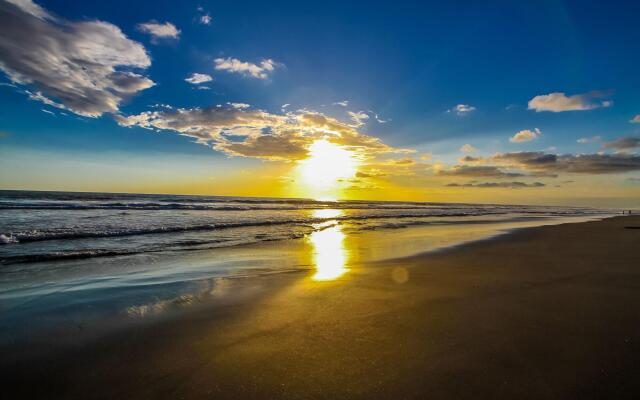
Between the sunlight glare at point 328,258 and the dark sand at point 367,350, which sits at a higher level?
the dark sand at point 367,350

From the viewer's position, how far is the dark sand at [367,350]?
111 inches

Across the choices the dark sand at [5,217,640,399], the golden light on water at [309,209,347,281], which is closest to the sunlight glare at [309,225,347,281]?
the golden light on water at [309,209,347,281]

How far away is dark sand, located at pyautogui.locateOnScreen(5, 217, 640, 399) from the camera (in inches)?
111

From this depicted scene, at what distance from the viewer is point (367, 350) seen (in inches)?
137

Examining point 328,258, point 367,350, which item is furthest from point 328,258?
point 367,350

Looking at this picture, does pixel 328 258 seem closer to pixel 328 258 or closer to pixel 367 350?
pixel 328 258

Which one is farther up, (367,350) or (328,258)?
(367,350)

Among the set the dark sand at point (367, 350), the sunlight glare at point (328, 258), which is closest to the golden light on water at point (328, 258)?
the sunlight glare at point (328, 258)

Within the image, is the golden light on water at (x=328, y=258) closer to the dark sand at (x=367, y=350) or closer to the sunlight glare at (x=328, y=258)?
the sunlight glare at (x=328, y=258)

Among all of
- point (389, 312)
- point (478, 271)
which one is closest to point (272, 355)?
point (389, 312)

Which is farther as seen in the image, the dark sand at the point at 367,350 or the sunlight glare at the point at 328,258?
the sunlight glare at the point at 328,258

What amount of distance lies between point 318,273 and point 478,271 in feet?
12.8

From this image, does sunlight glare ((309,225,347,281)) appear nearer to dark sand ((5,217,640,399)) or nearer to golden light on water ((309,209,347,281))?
golden light on water ((309,209,347,281))

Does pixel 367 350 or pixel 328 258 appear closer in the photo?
pixel 367 350
